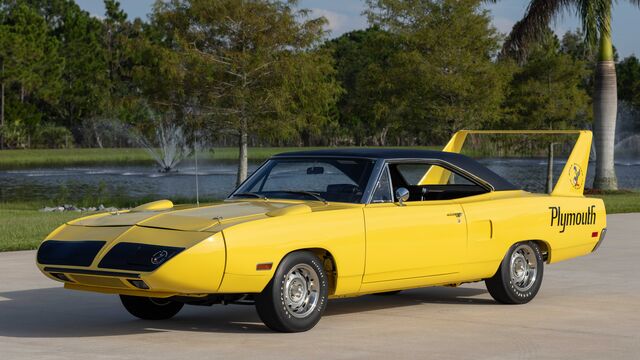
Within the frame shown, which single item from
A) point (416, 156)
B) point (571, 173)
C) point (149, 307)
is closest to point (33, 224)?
point (149, 307)

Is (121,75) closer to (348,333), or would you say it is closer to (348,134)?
(348,134)

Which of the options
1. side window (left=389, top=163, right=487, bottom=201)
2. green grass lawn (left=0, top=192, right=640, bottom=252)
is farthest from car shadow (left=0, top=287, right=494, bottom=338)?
green grass lawn (left=0, top=192, right=640, bottom=252)

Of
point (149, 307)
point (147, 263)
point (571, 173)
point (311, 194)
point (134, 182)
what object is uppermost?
point (571, 173)

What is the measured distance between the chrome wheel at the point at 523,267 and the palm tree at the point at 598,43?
22523 millimetres

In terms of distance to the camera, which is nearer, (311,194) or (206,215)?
(206,215)

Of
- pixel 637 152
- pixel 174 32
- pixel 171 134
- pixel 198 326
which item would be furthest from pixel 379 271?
pixel 637 152

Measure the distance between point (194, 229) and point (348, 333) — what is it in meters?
1.54

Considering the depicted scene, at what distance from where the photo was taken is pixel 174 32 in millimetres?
38219

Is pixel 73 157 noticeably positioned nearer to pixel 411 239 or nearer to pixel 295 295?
pixel 411 239

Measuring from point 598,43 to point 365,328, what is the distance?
2524cm

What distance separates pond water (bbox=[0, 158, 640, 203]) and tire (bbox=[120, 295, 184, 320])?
87.1 feet

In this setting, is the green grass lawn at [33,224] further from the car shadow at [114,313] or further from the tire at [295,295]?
the tire at [295,295]

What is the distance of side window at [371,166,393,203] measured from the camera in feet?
33.9

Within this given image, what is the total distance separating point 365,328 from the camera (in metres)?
9.85
